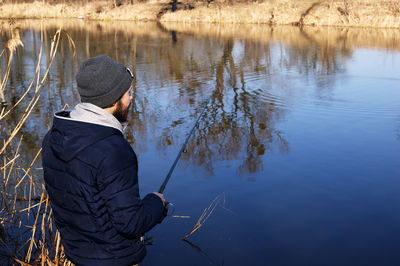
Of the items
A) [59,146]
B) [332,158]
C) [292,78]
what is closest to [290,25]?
[292,78]

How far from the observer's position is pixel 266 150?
6855mm

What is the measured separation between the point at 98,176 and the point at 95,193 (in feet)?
0.30

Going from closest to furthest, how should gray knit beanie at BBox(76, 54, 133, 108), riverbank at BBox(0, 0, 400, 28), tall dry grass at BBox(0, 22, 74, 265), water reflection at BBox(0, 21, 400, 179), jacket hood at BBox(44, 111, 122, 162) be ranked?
jacket hood at BBox(44, 111, 122, 162) → gray knit beanie at BBox(76, 54, 133, 108) → tall dry grass at BBox(0, 22, 74, 265) → water reflection at BBox(0, 21, 400, 179) → riverbank at BBox(0, 0, 400, 28)

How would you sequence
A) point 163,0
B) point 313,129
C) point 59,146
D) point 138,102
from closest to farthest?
point 59,146 → point 313,129 → point 138,102 → point 163,0

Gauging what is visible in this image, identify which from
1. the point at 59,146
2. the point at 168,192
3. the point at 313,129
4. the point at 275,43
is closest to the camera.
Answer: the point at 59,146

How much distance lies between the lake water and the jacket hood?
1.52 m

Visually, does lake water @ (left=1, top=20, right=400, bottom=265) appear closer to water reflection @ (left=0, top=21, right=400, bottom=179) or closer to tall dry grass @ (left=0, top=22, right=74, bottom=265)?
water reflection @ (left=0, top=21, right=400, bottom=179)

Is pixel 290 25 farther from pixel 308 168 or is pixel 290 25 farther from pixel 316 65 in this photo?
pixel 308 168

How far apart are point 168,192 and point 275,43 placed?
15.6 m

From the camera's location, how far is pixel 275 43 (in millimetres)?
19859

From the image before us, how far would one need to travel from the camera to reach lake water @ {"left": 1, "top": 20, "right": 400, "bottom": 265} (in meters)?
4.42

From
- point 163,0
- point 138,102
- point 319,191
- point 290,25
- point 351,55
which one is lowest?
point 319,191

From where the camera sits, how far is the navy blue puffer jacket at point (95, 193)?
1.85 m

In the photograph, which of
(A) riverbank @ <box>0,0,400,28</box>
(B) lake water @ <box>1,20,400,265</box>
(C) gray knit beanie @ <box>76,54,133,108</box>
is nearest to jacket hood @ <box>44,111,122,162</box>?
(C) gray knit beanie @ <box>76,54,133,108</box>
